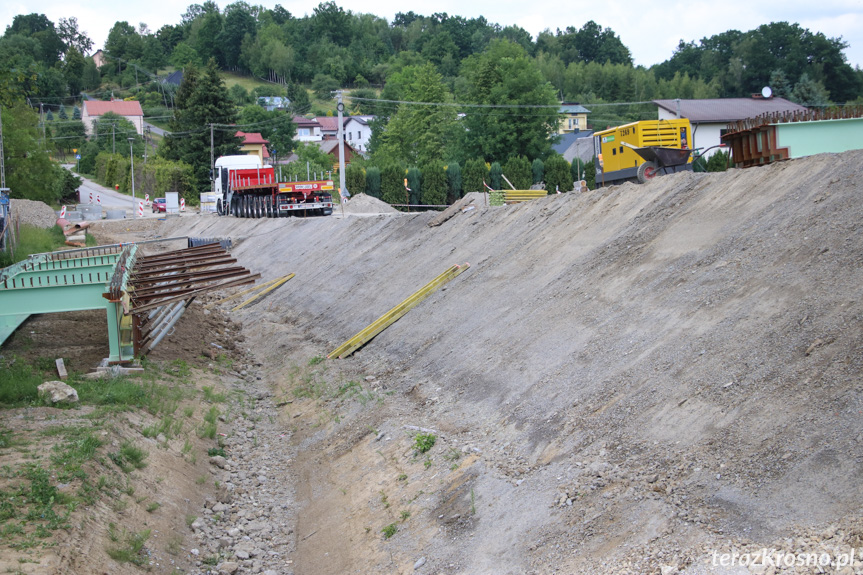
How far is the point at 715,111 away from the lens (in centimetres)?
6222

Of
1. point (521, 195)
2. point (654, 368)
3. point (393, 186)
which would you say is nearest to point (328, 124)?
point (393, 186)

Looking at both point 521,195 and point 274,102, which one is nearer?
point 521,195

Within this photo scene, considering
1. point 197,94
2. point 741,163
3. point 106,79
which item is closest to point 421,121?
point 197,94

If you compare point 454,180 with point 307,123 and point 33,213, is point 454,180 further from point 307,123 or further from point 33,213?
point 307,123

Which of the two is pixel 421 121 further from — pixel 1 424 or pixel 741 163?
pixel 1 424

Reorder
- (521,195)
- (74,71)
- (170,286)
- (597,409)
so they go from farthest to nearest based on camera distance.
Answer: (74,71), (521,195), (170,286), (597,409)

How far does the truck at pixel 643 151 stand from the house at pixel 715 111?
117 ft

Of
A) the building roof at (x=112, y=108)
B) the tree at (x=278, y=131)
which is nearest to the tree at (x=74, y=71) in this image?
the building roof at (x=112, y=108)

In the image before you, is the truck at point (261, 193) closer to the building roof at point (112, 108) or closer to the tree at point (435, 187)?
the tree at point (435, 187)

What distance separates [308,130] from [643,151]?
371 feet

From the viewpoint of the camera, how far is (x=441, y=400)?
36.2 ft

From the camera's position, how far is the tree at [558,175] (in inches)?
2089

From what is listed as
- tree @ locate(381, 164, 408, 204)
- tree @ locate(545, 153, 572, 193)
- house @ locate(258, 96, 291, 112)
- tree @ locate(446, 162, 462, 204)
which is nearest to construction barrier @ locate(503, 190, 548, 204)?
tree @ locate(545, 153, 572, 193)

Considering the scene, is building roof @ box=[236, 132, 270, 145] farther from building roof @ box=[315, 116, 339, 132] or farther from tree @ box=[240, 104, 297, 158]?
building roof @ box=[315, 116, 339, 132]
